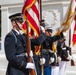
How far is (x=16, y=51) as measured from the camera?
397cm

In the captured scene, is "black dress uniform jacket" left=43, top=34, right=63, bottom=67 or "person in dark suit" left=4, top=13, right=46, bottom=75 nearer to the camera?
"person in dark suit" left=4, top=13, right=46, bottom=75

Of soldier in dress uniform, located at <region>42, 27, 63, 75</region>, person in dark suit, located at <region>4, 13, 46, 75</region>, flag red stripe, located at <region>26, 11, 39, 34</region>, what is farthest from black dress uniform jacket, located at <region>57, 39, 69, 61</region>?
person in dark suit, located at <region>4, 13, 46, 75</region>

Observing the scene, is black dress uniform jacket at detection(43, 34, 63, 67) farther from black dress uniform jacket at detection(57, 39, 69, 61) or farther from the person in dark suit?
the person in dark suit

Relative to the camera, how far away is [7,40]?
3910 mm

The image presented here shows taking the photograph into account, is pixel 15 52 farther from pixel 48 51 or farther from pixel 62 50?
pixel 62 50

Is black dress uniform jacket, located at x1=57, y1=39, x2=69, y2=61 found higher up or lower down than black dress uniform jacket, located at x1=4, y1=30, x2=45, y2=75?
lower down

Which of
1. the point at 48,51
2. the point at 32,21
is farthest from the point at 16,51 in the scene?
the point at 48,51

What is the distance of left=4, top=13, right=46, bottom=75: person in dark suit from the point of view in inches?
Result: 152

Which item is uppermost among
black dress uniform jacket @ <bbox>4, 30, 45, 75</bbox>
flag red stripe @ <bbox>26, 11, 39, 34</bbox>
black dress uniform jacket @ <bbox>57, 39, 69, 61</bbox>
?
flag red stripe @ <bbox>26, 11, 39, 34</bbox>

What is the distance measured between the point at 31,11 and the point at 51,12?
6.21 metres

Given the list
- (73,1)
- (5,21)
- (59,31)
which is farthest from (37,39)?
(5,21)

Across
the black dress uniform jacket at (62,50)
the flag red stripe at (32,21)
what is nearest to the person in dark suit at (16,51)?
the flag red stripe at (32,21)

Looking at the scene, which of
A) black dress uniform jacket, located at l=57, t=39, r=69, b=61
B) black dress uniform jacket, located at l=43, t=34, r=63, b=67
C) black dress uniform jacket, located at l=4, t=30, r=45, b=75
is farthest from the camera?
black dress uniform jacket, located at l=57, t=39, r=69, b=61

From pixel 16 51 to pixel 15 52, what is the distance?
0.05 m
